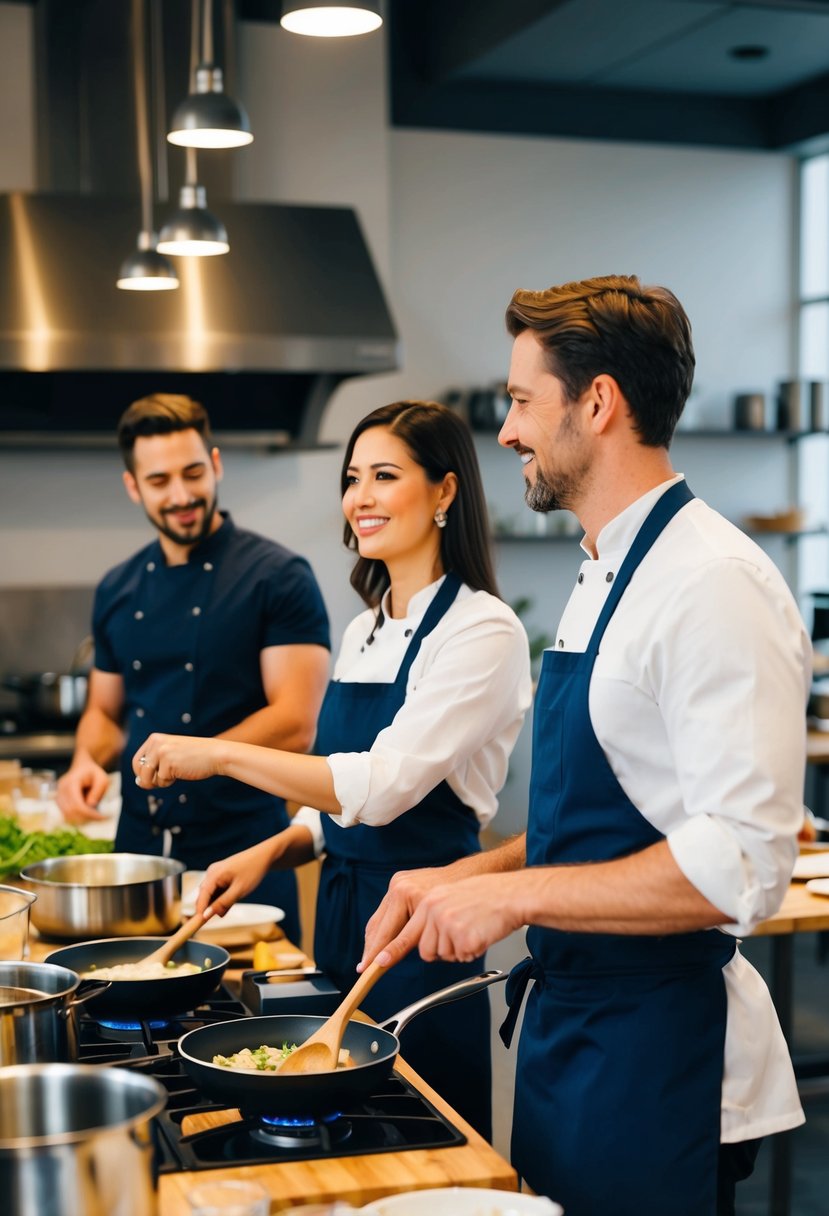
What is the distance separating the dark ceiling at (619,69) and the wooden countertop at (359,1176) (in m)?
4.57

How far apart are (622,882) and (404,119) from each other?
534 centimetres

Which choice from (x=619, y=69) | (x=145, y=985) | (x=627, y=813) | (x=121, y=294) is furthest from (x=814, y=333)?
(x=145, y=985)

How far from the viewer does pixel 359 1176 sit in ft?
4.46

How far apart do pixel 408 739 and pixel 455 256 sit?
15.1 feet

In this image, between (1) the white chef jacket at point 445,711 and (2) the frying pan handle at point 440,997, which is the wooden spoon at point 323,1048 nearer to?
(2) the frying pan handle at point 440,997

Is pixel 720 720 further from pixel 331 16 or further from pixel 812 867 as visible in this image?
pixel 812 867

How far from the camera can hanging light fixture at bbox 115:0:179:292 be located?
3486 mm

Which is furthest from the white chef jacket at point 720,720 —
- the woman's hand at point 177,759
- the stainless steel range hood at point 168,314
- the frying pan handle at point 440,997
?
the stainless steel range hood at point 168,314

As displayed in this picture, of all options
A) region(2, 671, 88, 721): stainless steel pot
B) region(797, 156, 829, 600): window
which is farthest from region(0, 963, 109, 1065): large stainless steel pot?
region(797, 156, 829, 600): window

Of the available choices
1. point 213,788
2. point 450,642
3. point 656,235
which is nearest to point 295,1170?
point 450,642

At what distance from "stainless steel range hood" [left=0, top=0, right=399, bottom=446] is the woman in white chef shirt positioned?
2561 mm

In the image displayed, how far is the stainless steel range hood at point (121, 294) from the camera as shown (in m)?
4.68

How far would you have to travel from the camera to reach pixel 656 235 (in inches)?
261

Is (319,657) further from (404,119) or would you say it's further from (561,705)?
(404,119)
